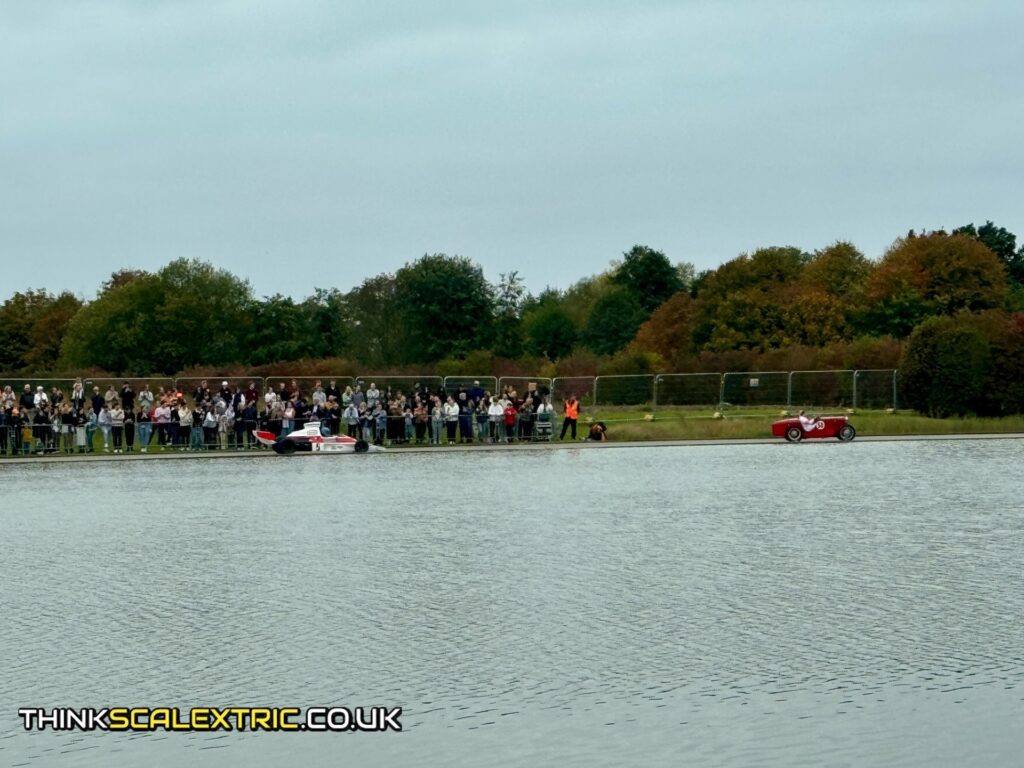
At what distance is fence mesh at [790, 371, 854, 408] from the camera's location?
61562 millimetres

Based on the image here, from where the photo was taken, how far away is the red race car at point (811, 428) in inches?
2148

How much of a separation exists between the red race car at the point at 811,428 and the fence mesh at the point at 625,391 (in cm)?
799

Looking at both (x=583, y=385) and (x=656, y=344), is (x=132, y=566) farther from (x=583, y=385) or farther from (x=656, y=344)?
(x=656, y=344)

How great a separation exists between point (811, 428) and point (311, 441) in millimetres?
16912

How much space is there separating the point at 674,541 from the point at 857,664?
10206 mm

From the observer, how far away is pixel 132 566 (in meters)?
23.5

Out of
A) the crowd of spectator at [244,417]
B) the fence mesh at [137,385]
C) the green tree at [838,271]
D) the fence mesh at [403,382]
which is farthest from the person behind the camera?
the green tree at [838,271]

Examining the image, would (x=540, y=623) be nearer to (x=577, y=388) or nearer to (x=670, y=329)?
(x=577, y=388)

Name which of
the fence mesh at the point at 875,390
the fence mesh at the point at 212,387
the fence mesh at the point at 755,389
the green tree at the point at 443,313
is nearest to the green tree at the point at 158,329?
the green tree at the point at 443,313

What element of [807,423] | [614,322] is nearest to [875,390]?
[807,423]

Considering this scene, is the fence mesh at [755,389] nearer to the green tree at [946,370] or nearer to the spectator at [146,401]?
the green tree at [946,370]

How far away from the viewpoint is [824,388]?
61750 mm

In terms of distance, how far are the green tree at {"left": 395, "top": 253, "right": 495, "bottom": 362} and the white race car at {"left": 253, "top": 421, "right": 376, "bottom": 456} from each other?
179 feet

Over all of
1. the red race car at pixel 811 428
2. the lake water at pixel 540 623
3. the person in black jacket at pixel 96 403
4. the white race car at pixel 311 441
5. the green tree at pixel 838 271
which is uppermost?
the green tree at pixel 838 271
